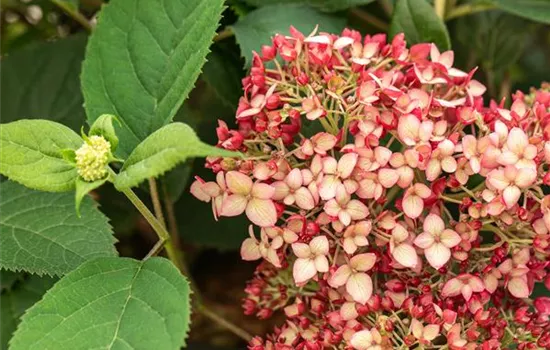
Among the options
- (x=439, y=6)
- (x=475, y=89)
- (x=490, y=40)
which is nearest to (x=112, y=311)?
(x=475, y=89)

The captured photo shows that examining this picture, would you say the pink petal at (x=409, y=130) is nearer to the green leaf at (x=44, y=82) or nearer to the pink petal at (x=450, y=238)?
the pink petal at (x=450, y=238)

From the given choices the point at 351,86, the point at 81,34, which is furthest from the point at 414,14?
the point at 81,34

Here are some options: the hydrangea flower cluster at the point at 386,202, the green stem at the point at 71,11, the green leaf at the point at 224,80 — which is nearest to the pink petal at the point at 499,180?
the hydrangea flower cluster at the point at 386,202

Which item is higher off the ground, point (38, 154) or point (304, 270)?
point (38, 154)

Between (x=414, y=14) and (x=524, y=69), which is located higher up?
(x=414, y=14)

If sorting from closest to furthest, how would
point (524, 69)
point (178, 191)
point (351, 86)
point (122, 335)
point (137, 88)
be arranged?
point (122, 335)
point (351, 86)
point (137, 88)
point (178, 191)
point (524, 69)

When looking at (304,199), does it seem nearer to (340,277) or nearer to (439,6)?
(340,277)

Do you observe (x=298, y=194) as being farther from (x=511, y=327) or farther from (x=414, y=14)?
(x=414, y=14)
